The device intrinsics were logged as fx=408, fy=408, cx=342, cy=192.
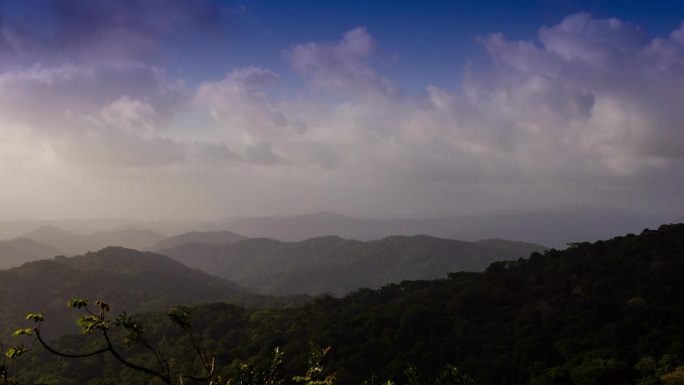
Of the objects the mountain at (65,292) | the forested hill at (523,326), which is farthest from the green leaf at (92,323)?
the mountain at (65,292)

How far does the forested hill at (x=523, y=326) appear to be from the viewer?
128ft

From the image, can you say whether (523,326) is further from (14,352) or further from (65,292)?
(65,292)

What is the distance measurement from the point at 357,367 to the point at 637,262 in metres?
48.5

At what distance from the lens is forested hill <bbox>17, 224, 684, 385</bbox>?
38969 millimetres

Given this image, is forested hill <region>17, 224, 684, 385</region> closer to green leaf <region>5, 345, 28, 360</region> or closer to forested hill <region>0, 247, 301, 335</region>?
green leaf <region>5, 345, 28, 360</region>

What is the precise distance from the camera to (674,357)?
33.8 metres

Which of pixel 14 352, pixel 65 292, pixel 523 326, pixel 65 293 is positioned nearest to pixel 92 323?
pixel 14 352

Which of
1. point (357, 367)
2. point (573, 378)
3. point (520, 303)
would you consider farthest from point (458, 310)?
point (573, 378)

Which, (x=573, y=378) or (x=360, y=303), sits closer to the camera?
(x=573, y=378)

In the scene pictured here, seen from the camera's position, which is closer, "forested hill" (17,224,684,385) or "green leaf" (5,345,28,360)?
"green leaf" (5,345,28,360)

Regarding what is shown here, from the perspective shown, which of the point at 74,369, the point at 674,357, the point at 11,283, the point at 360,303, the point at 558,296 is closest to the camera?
the point at 674,357

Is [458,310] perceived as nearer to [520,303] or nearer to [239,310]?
[520,303]

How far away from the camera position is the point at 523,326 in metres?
53.6

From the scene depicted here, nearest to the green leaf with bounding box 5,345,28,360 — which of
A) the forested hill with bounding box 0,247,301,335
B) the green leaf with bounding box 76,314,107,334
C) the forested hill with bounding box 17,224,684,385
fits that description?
the green leaf with bounding box 76,314,107,334
